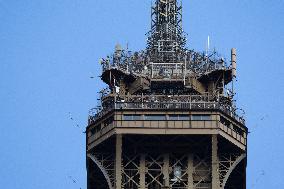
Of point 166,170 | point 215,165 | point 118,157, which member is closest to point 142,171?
point 166,170

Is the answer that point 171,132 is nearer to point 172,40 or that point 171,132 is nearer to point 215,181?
point 215,181

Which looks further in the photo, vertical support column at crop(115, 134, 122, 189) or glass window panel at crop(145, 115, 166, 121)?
glass window panel at crop(145, 115, 166, 121)

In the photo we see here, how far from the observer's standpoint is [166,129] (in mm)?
181250

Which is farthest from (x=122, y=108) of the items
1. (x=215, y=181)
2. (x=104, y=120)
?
(x=215, y=181)

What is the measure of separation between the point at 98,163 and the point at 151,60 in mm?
17414

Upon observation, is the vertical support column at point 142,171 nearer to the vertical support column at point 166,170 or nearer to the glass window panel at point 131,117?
the vertical support column at point 166,170

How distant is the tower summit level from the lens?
181875 mm

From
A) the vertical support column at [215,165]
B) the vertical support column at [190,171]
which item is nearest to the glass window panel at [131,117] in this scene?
the vertical support column at [190,171]

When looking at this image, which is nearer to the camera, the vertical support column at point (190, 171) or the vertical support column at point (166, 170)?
the vertical support column at point (190, 171)

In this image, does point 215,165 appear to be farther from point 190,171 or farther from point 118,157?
point 118,157

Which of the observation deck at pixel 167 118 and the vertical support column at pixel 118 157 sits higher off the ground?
the observation deck at pixel 167 118

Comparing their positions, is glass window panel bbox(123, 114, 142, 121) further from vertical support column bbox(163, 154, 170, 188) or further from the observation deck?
vertical support column bbox(163, 154, 170, 188)

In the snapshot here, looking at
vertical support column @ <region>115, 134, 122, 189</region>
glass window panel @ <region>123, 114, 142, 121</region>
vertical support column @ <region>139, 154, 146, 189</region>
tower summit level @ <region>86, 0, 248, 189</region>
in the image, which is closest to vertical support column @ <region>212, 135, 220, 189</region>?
tower summit level @ <region>86, 0, 248, 189</region>

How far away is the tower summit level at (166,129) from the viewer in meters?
182
